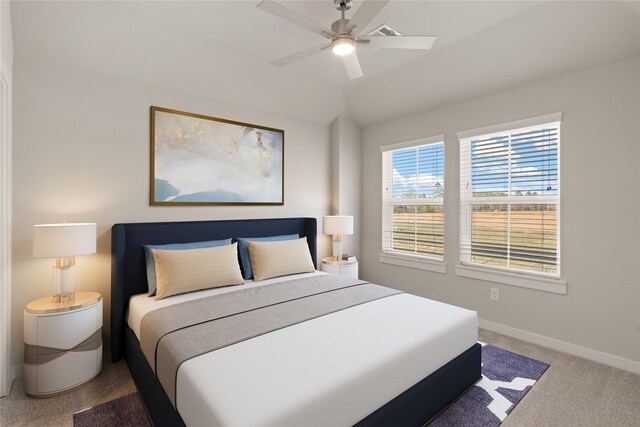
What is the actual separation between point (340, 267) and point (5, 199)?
298 centimetres

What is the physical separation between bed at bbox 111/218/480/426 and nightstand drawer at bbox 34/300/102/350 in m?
0.27

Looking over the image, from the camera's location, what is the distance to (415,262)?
390 centimetres

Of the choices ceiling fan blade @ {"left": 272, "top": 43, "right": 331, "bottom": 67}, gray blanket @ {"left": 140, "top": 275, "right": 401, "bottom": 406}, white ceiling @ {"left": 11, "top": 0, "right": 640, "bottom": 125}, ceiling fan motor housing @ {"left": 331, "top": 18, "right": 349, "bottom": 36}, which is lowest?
gray blanket @ {"left": 140, "top": 275, "right": 401, "bottom": 406}

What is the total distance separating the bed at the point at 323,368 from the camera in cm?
125

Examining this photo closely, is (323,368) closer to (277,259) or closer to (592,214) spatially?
(277,259)

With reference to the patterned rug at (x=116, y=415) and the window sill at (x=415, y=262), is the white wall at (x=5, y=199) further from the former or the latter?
the window sill at (x=415, y=262)

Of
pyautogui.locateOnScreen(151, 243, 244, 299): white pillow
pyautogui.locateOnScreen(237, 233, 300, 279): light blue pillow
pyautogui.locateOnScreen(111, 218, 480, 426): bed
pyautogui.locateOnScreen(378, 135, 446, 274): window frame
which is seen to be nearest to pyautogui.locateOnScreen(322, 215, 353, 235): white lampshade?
pyautogui.locateOnScreen(378, 135, 446, 274): window frame

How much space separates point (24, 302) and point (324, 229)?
2.83 m

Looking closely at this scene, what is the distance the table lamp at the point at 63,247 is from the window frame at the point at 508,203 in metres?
3.43

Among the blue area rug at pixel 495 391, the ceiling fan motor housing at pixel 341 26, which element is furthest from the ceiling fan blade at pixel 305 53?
the blue area rug at pixel 495 391

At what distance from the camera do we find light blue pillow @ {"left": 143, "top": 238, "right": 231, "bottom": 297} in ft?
8.54

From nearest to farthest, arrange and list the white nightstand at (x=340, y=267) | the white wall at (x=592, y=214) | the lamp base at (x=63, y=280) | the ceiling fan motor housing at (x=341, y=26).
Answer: the ceiling fan motor housing at (x=341, y=26) → the lamp base at (x=63, y=280) → the white wall at (x=592, y=214) → the white nightstand at (x=340, y=267)

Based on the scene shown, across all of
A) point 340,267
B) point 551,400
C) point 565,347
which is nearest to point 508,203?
point 565,347

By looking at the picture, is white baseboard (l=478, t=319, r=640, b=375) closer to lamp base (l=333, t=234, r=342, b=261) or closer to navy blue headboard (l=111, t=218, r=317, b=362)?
lamp base (l=333, t=234, r=342, b=261)
